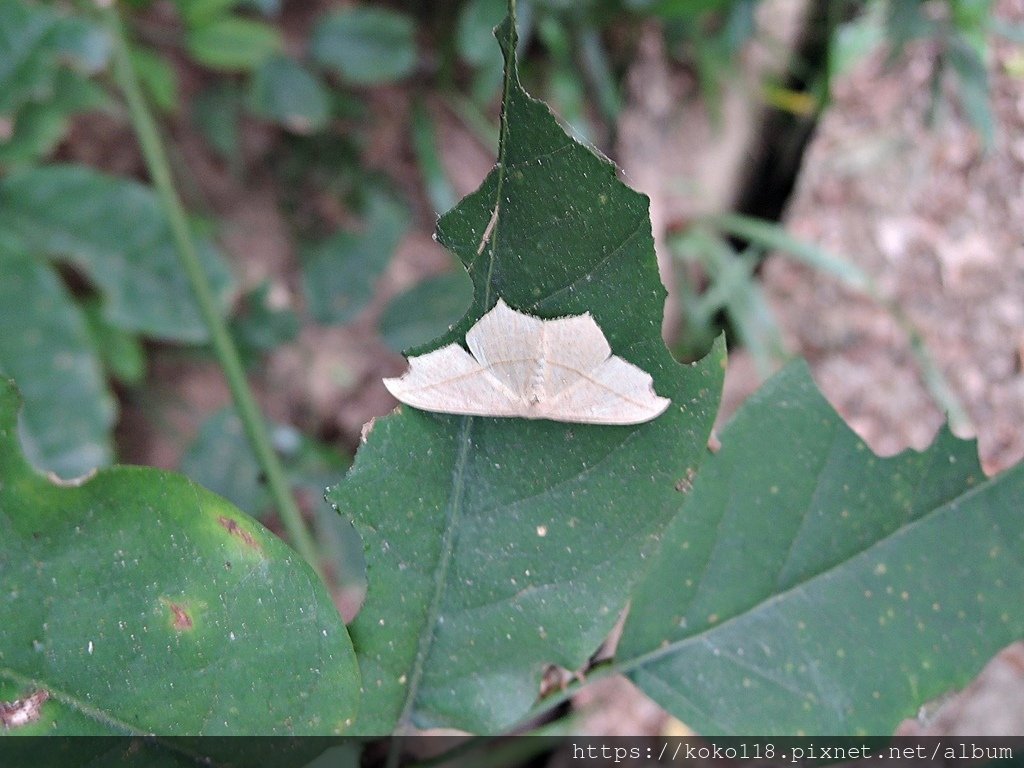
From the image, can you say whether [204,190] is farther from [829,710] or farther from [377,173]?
[829,710]

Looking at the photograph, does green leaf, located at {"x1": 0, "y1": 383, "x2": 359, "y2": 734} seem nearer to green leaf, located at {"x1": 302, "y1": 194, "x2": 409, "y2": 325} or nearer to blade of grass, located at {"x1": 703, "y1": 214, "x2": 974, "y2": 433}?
green leaf, located at {"x1": 302, "y1": 194, "x2": 409, "y2": 325}

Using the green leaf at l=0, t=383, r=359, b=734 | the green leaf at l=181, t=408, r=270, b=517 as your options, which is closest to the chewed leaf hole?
the green leaf at l=0, t=383, r=359, b=734

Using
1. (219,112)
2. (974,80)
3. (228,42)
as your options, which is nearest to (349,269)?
(228,42)

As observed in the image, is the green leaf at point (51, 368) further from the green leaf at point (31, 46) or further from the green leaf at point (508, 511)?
the green leaf at point (508, 511)

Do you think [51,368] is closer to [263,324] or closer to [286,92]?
[263,324]

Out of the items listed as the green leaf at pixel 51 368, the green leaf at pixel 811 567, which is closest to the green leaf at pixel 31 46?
the green leaf at pixel 51 368

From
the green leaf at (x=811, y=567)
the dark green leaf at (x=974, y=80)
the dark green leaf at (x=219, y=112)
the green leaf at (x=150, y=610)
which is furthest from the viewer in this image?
the dark green leaf at (x=219, y=112)
